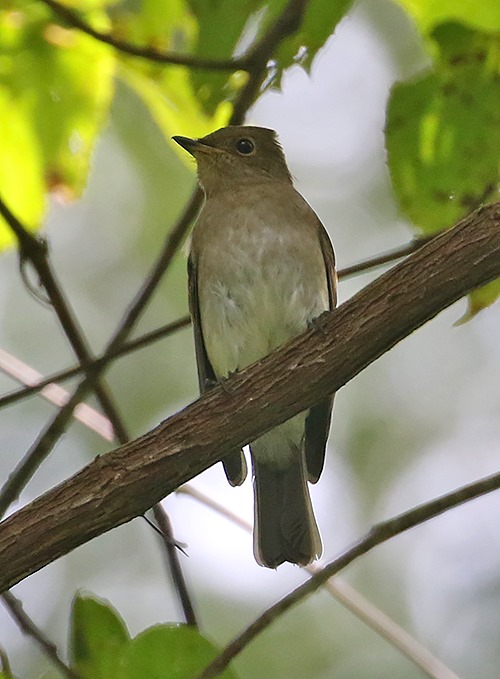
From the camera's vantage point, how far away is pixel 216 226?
5090 mm

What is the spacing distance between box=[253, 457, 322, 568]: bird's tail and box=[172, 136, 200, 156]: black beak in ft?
4.72

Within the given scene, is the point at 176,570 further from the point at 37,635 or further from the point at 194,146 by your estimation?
the point at 194,146

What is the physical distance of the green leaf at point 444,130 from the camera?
3318 mm

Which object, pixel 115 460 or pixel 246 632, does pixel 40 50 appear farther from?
pixel 246 632

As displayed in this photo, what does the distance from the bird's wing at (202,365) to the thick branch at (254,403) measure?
60.7 inches

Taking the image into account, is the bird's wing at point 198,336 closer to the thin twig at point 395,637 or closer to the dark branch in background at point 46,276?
the dark branch in background at point 46,276

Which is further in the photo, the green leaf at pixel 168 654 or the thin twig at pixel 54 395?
the thin twig at pixel 54 395

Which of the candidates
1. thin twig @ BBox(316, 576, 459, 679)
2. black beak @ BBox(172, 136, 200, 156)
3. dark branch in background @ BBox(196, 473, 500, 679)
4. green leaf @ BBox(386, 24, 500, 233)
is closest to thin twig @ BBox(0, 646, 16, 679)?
dark branch in background @ BBox(196, 473, 500, 679)

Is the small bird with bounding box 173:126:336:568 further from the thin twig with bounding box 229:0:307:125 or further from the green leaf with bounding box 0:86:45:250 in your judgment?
the green leaf with bounding box 0:86:45:250

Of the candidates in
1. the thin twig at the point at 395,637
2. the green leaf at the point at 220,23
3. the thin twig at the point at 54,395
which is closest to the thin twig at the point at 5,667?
the thin twig at the point at 395,637

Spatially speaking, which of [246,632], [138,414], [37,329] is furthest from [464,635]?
[246,632]

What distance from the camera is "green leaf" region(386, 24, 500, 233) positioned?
10.9 ft

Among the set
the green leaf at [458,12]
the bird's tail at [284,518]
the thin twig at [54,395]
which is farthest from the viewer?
the bird's tail at [284,518]

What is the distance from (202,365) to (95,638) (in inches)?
79.6
